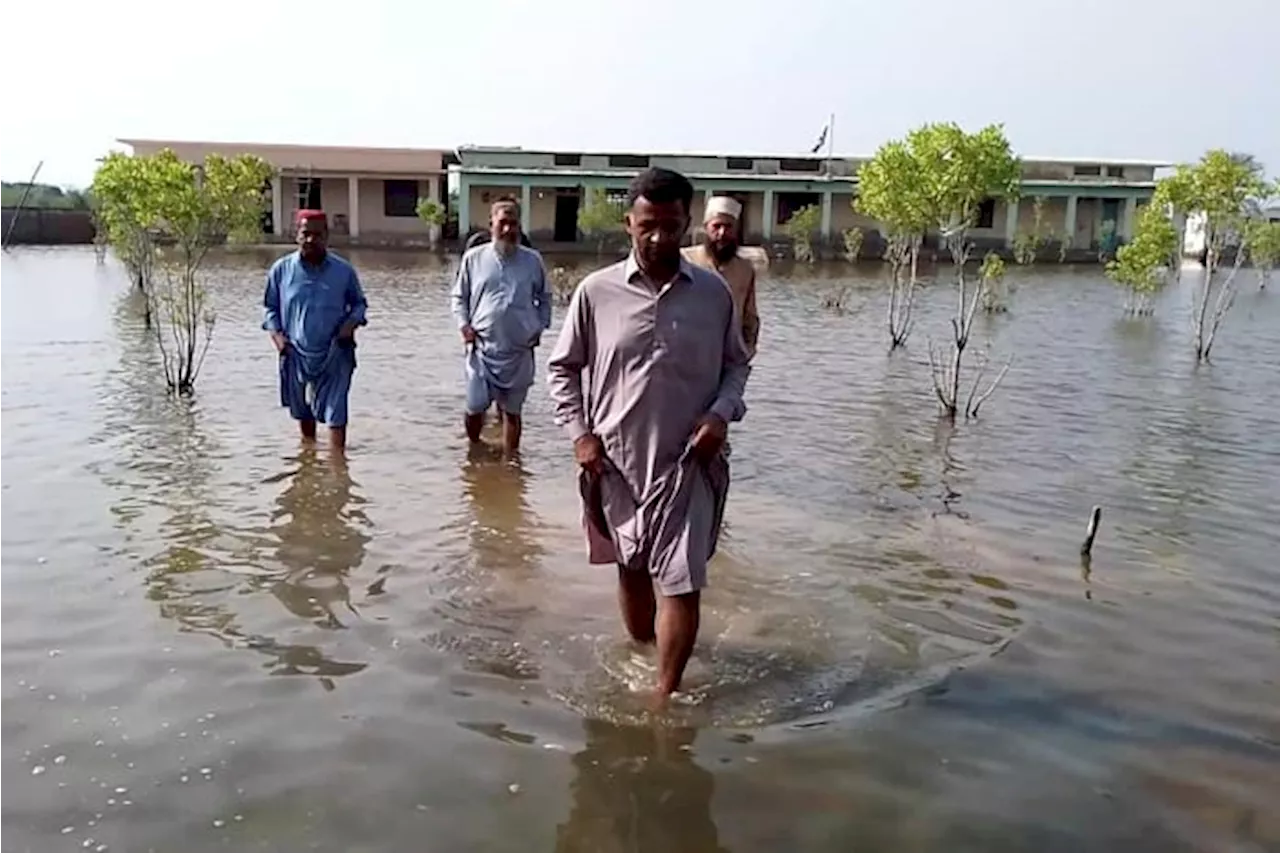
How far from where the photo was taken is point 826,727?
12.6 ft

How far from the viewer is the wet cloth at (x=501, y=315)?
761 centimetres

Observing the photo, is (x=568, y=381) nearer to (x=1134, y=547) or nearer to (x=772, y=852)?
(x=772, y=852)

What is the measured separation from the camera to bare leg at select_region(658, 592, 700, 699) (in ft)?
12.4

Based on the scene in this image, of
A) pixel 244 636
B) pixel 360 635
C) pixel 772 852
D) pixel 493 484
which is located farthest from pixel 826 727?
pixel 493 484

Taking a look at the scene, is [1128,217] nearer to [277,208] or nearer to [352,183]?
Answer: [352,183]

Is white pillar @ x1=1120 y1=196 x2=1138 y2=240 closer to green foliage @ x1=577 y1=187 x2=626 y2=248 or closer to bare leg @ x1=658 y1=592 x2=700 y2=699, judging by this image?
green foliage @ x1=577 y1=187 x2=626 y2=248

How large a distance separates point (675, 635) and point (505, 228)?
4294 mm

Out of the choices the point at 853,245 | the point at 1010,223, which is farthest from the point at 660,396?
the point at 1010,223

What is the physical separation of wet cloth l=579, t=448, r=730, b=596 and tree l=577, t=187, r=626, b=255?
3494 cm

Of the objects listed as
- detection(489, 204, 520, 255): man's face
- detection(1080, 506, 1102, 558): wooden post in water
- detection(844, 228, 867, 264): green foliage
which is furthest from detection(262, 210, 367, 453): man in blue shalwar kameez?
detection(844, 228, 867, 264): green foliage

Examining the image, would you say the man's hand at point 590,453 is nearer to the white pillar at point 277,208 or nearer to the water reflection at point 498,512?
the water reflection at point 498,512

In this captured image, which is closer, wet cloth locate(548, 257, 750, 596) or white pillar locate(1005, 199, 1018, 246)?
wet cloth locate(548, 257, 750, 596)

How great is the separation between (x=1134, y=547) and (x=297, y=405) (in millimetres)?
5125

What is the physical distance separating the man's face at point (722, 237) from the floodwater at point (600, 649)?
1528 mm
